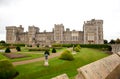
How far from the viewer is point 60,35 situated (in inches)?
3607

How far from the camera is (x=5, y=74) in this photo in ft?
41.9

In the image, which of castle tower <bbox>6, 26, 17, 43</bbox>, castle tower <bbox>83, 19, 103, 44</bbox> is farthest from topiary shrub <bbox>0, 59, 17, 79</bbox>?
castle tower <bbox>6, 26, 17, 43</bbox>

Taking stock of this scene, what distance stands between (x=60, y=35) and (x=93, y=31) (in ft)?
54.4

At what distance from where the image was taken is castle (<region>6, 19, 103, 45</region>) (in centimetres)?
8456

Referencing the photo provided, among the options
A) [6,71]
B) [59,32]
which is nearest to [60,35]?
[59,32]

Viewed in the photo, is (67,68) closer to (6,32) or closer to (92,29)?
(92,29)

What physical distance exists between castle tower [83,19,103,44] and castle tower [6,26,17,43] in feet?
133

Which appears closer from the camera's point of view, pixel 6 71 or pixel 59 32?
pixel 6 71

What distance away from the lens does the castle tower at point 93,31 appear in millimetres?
84062

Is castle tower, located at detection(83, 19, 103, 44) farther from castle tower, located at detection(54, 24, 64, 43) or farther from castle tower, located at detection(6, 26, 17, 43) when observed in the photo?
castle tower, located at detection(6, 26, 17, 43)

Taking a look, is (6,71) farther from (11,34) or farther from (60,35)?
(11,34)

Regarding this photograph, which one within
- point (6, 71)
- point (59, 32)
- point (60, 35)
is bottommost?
point (6, 71)

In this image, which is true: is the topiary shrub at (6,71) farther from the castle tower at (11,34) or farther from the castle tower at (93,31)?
the castle tower at (11,34)

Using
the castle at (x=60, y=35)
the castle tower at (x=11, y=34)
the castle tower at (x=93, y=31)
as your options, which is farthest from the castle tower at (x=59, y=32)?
the castle tower at (x=11, y=34)
